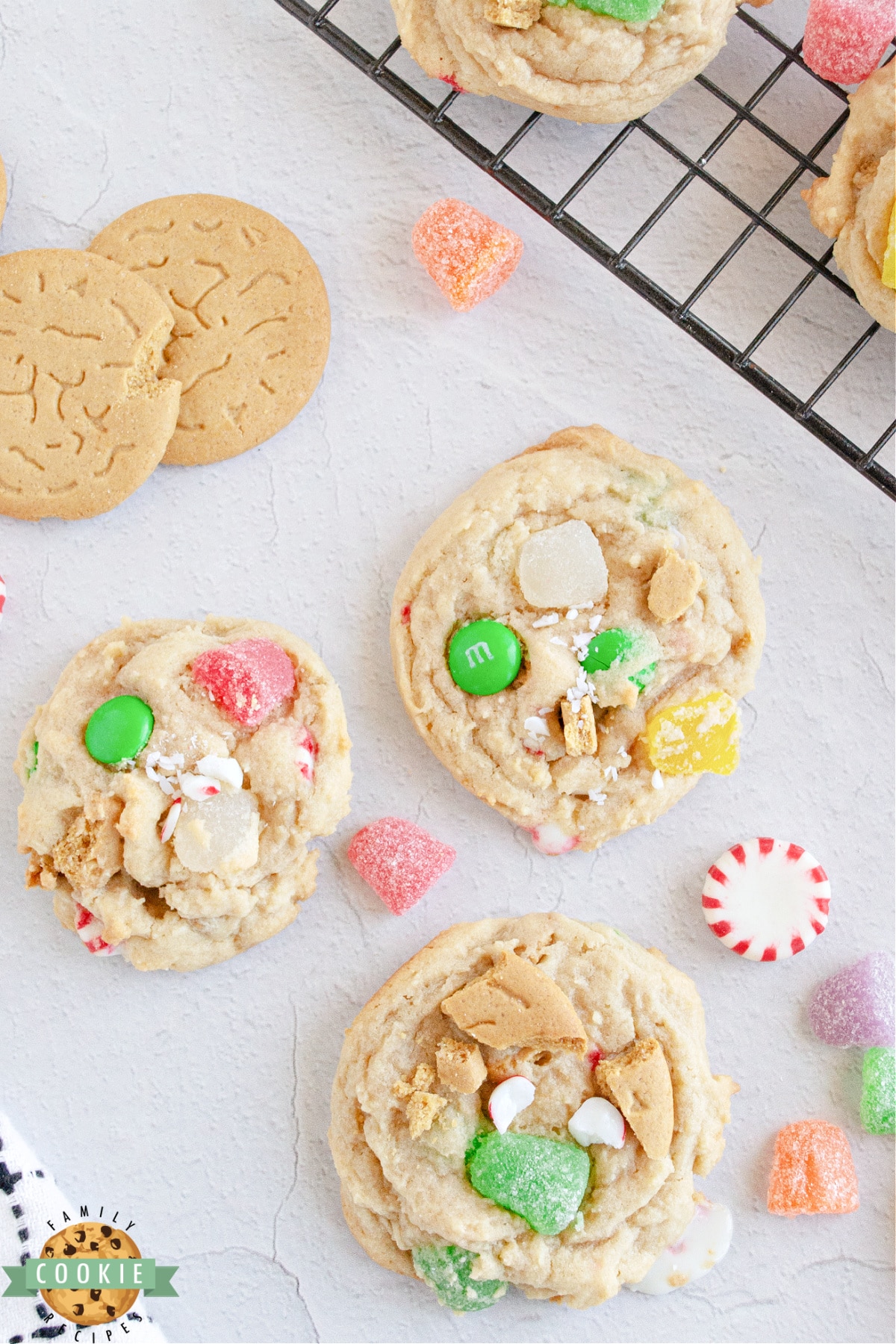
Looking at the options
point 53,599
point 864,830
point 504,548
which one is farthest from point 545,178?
point 864,830

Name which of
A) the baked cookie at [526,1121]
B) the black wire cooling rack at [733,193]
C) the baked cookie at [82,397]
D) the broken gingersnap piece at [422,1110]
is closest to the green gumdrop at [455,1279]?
the baked cookie at [526,1121]

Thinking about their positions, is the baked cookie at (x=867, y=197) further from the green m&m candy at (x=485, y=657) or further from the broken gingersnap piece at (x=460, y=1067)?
the broken gingersnap piece at (x=460, y=1067)

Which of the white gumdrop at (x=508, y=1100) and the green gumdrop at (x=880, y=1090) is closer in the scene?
the white gumdrop at (x=508, y=1100)

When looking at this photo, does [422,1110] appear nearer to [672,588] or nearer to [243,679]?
[243,679]

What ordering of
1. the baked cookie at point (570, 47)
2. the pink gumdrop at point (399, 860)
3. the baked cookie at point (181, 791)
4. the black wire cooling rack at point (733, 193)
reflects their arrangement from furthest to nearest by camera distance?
the black wire cooling rack at point (733, 193), the pink gumdrop at point (399, 860), the baked cookie at point (181, 791), the baked cookie at point (570, 47)

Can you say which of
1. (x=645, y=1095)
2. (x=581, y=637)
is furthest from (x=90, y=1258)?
(x=581, y=637)

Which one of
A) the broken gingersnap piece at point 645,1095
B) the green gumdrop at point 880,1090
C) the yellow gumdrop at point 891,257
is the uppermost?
the yellow gumdrop at point 891,257

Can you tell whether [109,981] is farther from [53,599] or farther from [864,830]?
[864,830]
